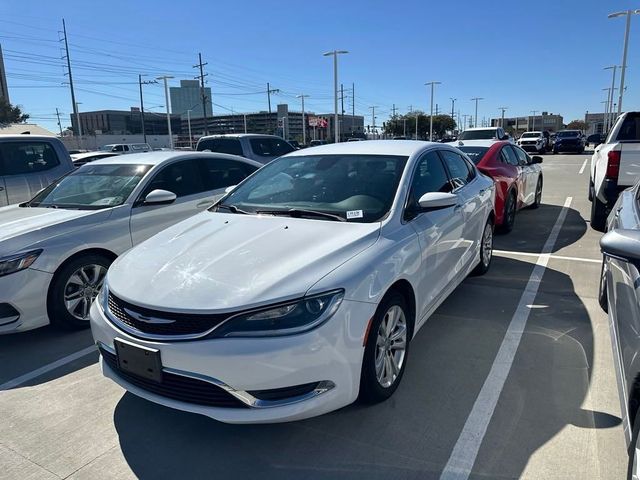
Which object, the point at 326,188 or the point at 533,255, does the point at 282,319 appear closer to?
the point at 326,188

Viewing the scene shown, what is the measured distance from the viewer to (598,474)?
241cm

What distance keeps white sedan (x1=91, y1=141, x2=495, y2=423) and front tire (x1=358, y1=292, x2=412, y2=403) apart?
0.04ft

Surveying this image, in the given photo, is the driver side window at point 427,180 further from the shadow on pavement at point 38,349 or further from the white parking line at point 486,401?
the shadow on pavement at point 38,349

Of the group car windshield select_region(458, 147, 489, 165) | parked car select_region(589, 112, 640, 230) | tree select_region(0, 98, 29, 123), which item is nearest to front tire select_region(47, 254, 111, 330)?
car windshield select_region(458, 147, 489, 165)

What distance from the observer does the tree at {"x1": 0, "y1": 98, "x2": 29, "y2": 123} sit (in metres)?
55.2

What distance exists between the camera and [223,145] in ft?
39.7

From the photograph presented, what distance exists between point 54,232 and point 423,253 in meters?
3.25

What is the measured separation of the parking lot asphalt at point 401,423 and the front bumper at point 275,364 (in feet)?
1.12

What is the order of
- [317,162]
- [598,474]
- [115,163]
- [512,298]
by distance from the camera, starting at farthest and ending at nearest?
[115,163] → [512,298] → [317,162] → [598,474]

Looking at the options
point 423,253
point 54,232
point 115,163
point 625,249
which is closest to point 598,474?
point 625,249

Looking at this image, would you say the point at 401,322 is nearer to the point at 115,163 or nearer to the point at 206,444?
the point at 206,444

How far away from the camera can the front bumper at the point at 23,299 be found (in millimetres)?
3934

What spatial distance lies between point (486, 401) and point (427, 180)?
181cm

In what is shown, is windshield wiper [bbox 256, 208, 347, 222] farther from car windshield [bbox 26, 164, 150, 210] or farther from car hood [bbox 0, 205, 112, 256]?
car windshield [bbox 26, 164, 150, 210]
